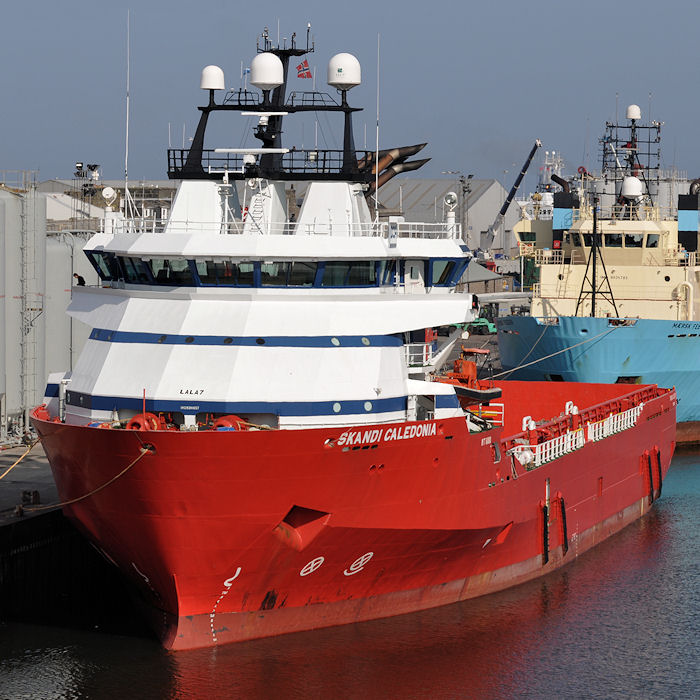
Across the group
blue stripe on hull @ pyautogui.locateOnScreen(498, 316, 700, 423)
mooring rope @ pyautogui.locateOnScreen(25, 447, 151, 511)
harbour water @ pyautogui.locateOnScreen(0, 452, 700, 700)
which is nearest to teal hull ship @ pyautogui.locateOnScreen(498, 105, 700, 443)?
blue stripe on hull @ pyautogui.locateOnScreen(498, 316, 700, 423)

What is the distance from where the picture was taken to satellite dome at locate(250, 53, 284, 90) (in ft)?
82.4

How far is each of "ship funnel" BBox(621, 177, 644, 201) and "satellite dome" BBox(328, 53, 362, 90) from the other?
1112 inches

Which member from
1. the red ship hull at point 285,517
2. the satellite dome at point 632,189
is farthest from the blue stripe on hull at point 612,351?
the red ship hull at point 285,517

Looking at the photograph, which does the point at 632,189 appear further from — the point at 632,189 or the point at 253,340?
the point at 253,340

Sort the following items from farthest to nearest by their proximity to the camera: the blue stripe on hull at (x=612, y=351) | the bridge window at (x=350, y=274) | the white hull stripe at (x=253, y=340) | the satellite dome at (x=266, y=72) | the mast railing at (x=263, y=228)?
the blue stripe on hull at (x=612, y=351) < the satellite dome at (x=266, y=72) < the mast railing at (x=263, y=228) < the bridge window at (x=350, y=274) < the white hull stripe at (x=253, y=340)

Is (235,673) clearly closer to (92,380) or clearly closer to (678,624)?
(92,380)

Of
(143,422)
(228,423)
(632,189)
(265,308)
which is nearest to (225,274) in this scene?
(265,308)

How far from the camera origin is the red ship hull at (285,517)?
2080cm

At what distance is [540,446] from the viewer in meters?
29.2

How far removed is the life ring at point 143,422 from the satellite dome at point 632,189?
113 feet

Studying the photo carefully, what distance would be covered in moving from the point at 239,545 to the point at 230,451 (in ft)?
5.93

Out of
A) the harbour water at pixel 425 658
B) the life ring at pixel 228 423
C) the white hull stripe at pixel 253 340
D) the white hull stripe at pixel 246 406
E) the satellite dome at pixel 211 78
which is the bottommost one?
the harbour water at pixel 425 658

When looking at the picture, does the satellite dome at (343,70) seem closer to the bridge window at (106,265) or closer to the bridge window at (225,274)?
the bridge window at (225,274)

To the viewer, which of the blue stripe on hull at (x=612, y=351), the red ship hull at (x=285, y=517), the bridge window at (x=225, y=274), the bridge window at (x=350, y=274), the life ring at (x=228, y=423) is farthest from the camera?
the blue stripe on hull at (x=612, y=351)
